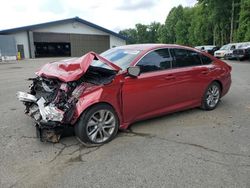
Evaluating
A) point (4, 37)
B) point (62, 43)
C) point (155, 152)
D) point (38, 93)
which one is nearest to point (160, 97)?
point (155, 152)

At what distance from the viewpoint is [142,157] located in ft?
12.7

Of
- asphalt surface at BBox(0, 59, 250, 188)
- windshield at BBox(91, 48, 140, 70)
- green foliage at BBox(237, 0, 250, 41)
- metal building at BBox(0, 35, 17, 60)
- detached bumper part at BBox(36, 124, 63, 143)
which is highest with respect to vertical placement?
green foliage at BBox(237, 0, 250, 41)

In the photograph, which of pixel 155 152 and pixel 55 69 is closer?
pixel 155 152

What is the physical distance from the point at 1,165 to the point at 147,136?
7.71 ft

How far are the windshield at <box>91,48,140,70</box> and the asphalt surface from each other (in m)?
1.24

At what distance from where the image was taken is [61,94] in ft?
14.2

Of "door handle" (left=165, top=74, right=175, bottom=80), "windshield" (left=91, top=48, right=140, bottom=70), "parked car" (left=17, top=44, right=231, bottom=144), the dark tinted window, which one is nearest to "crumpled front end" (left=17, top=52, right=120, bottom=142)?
"parked car" (left=17, top=44, right=231, bottom=144)

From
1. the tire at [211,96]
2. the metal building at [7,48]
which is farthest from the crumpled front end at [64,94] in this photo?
the metal building at [7,48]

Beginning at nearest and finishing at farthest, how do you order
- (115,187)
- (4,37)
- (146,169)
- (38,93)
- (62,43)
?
1. (115,187)
2. (146,169)
3. (38,93)
4. (4,37)
5. (62,43)

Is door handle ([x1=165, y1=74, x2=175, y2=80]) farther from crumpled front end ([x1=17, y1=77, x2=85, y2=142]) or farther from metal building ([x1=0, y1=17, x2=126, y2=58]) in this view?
metal building ([x1=0, y1=17, x2=126, y2=58])

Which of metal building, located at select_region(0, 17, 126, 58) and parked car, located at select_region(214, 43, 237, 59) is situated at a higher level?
metal building, located at select_region(0, 17, 126, 58)

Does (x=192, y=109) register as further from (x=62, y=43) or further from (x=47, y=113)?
(x=62, y=43)

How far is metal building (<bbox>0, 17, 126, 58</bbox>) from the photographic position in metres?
36.6

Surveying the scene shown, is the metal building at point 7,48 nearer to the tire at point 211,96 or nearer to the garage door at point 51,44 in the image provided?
the garage door at point 51,44
